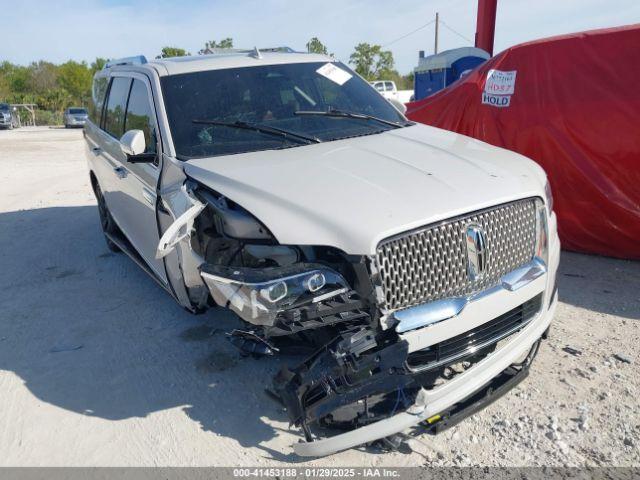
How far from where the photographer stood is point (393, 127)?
430cm

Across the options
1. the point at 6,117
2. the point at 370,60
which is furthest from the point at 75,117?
the point at 370,60

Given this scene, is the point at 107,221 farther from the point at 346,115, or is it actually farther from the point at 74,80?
the point at 74,80

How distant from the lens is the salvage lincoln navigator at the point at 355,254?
2535mm

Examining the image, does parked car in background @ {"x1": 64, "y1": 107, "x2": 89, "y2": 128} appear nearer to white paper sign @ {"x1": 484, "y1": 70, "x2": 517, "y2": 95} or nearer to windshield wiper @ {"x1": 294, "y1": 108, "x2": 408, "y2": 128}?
white paper sign @ {"x1": 484, "y1": 70, "x2": 517, "y2": 95}

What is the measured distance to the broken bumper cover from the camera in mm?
2523

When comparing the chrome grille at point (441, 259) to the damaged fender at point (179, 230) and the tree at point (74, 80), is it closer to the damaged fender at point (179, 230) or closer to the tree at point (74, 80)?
the damaged fender at point (179, 230)

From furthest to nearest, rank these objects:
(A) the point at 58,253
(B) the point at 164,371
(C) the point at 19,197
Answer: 1. (C) the point at 19,197
2. (A) the point at 58,253
3. (B) the point at 164,371

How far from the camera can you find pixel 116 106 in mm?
5227

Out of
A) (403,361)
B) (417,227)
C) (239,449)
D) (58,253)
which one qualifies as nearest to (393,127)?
(417,227)

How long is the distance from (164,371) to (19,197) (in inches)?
325

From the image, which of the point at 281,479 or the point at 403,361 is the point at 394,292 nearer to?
the point at 403,361

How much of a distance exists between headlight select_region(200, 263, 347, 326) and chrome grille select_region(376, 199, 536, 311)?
0.25m

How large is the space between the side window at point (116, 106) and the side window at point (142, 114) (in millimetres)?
226

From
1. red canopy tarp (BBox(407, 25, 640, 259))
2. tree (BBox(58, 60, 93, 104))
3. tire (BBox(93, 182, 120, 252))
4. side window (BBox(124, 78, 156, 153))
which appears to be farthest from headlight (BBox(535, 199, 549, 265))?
tree (BBox(58, 60, 93, 104))
